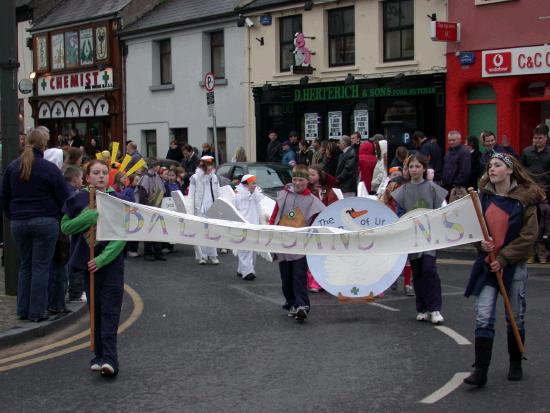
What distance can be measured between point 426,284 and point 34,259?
4061 mm

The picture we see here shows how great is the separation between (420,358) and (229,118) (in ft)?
75.3

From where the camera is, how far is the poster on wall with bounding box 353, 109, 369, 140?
25844 mm

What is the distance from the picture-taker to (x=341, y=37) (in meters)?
26.8

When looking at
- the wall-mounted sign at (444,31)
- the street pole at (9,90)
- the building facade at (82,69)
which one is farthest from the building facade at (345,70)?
the street pole at (9,90)

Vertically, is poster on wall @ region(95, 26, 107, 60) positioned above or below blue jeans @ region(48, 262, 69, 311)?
above

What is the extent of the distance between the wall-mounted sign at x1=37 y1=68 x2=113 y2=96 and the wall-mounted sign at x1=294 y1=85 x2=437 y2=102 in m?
10.3

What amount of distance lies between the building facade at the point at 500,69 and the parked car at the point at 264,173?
17.5 feet

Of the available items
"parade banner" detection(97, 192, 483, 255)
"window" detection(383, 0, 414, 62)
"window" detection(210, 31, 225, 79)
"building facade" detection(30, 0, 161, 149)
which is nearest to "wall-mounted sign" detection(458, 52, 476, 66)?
"window" detection(383, 0, 414, 62)

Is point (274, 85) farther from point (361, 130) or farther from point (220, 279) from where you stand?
point (220, 279)

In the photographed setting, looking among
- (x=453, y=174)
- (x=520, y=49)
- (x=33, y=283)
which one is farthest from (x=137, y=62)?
(x=33, y=283)

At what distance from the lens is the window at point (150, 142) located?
112ft

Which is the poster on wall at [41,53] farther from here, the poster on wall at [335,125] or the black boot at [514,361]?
the black boot at [514,361]

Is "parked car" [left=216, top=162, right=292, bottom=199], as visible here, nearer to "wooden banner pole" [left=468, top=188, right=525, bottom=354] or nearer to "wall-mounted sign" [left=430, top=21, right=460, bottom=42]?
"wall-mounted sign" [left=430, top=21, right=460, bottom=42]

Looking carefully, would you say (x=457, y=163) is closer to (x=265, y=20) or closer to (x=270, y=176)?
(x=270, y=176)
